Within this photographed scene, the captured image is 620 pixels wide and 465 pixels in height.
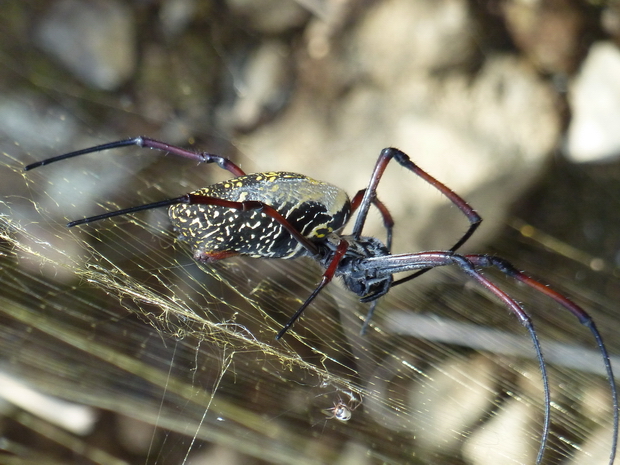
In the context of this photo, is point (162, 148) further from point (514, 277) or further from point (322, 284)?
point (514, 277)

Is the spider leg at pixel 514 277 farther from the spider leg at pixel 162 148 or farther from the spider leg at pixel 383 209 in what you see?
the spider leg at pixel 162 148

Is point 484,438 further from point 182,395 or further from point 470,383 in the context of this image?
point 182,395

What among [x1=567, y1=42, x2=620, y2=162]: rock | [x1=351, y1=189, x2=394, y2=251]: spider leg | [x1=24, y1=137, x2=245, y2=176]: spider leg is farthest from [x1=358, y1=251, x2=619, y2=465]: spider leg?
[x1=567, y1=42, x2=620, y2=162]: rock

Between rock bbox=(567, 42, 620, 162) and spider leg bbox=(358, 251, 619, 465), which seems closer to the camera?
spider leg bbox=(358, 251, 619, 465)

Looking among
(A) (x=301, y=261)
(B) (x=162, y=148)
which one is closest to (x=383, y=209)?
(A) (x=301, y=261)

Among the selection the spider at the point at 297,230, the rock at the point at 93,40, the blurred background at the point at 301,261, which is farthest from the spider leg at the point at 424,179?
the rock at the point at 93,40

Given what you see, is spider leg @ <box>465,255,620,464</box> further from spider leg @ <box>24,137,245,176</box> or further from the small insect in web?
spider leg @ <box>24,137,245,176</box>
